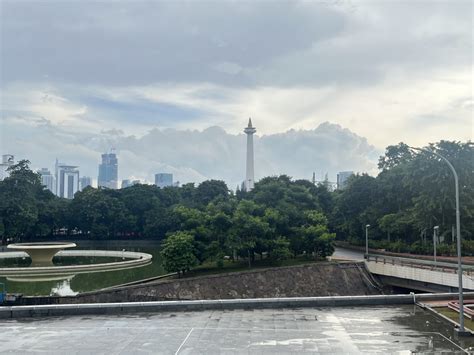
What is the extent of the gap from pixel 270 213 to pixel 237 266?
5.25 meters

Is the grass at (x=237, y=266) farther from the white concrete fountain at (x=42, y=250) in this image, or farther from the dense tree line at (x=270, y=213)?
the white concrete fountain at (x=42, y=250)

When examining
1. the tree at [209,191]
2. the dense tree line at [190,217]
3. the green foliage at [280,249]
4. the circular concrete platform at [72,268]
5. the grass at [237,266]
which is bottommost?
the circular concrete platform at [72,268]

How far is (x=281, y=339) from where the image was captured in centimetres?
1569

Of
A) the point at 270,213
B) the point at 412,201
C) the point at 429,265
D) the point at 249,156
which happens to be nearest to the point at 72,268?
the point at 270,213

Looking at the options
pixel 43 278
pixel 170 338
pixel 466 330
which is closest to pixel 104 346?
pixel 170 338

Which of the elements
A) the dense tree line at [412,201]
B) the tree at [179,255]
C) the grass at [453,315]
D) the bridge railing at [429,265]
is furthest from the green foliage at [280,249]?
the grass at [453,315]

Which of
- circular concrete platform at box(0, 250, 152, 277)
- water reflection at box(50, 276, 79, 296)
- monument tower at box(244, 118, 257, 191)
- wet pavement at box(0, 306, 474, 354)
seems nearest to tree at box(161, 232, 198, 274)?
water reflection at box(50, 276, 79, 296)

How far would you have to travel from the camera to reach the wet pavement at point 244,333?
14.8m

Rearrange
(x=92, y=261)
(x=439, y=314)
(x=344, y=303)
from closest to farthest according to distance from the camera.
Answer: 1. (x=439, y=314)
2. (x=344, y=303)
3. (x=92, y=261)

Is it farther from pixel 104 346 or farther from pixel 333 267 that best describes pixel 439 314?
pixel 333 267

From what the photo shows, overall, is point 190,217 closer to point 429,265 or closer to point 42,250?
point 429,265

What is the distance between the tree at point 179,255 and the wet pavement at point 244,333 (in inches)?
634

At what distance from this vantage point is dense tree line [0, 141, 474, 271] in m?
38.4

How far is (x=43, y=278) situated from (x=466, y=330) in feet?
121
